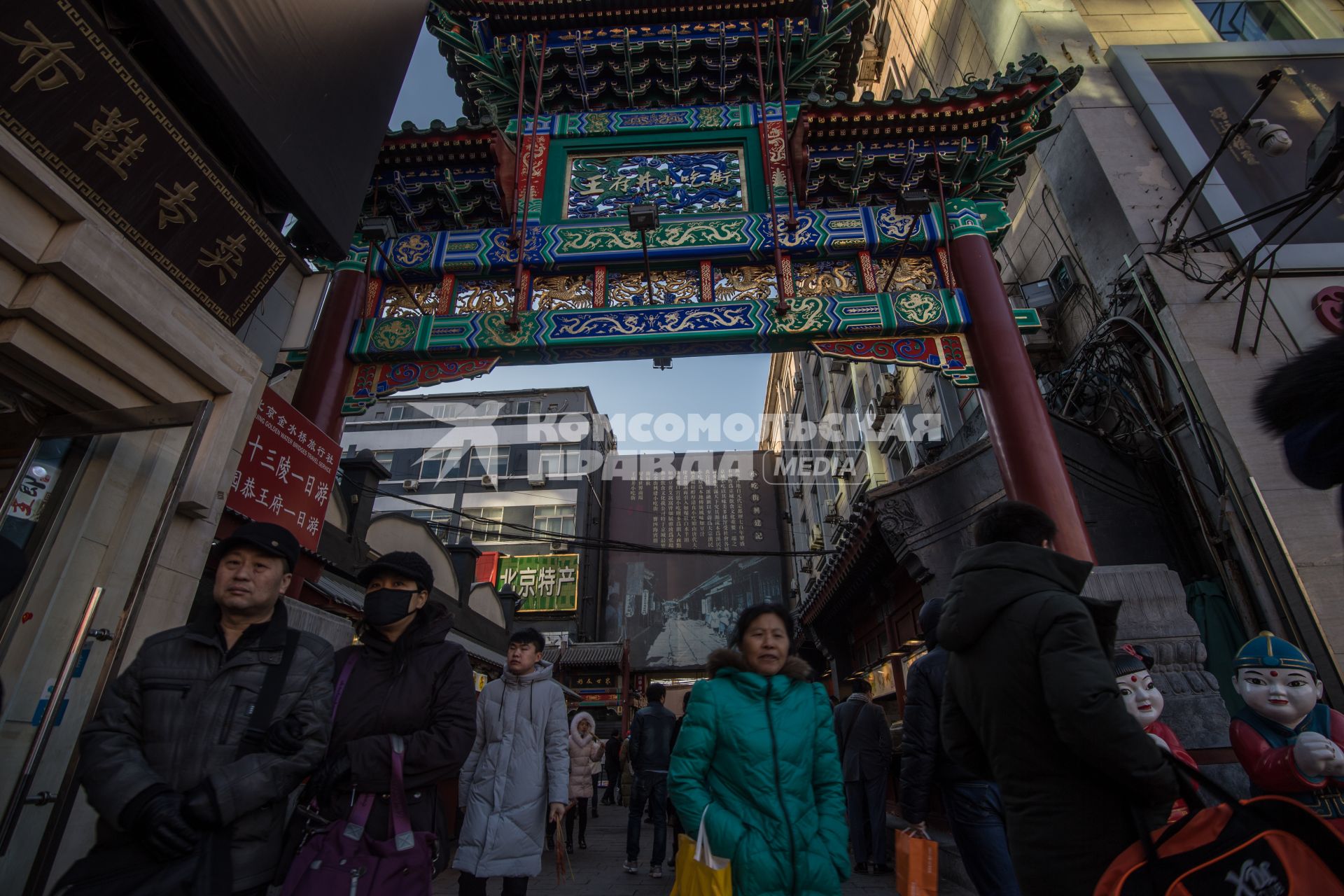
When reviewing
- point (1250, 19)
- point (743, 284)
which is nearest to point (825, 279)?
point (743, 284)

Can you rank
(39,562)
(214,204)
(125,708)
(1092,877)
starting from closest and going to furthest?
1. (1092,877)
2. (125,708)
3. (39,562)
4. (214,204)

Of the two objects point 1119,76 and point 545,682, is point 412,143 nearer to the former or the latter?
point 545,682

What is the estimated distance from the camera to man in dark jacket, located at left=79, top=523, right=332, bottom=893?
1.73 metres

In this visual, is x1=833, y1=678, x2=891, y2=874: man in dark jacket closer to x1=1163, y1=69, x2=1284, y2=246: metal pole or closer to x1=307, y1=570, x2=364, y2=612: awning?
x1=307, y1=570, x2=364, y2=612: awning

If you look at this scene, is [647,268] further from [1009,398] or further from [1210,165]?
[1210,165]

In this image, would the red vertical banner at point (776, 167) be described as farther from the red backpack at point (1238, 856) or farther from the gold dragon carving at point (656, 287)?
the red backpack at point (1238, 856)

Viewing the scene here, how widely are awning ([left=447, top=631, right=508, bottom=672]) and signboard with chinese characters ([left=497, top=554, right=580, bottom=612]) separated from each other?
259 inches

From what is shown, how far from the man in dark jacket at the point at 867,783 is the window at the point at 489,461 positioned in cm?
2174

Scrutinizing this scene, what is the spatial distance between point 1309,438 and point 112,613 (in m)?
5.29

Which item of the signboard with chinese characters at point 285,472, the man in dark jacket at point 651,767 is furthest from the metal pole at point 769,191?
the signboard with chinese characters at point 285,472

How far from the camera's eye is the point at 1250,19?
10.7 metres

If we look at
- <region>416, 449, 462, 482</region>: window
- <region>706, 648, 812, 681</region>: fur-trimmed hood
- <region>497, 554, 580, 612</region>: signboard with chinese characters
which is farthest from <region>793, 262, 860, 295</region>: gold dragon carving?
<region>416, 449, 462, 482</region>: window

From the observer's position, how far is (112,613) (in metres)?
3.46

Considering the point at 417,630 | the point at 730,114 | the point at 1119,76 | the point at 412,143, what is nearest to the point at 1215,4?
the point at 1119,76
